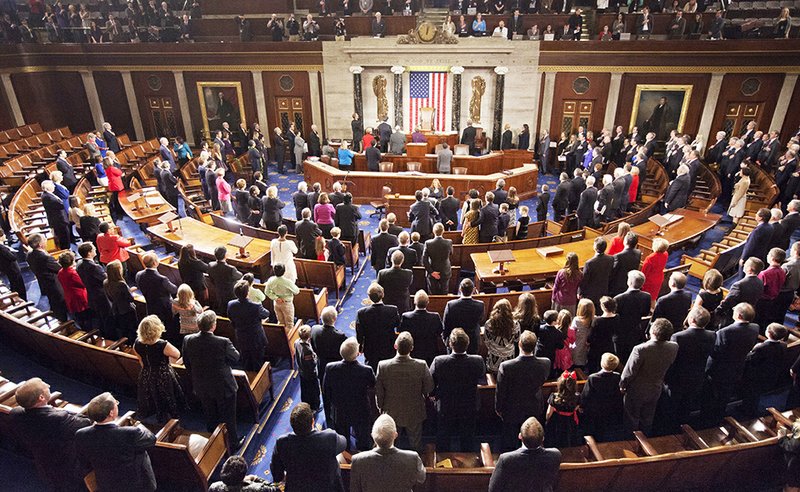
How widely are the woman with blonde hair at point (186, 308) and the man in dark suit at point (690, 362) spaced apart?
4.85m

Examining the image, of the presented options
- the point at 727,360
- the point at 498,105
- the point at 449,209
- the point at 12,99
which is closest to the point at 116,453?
the point at 727,360

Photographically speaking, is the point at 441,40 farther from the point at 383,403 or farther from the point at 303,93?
the point at 383,403

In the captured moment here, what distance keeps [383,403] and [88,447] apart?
215 cm

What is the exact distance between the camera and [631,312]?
5.27 m

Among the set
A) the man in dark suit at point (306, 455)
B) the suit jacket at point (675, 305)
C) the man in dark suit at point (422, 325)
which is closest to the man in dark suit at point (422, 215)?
the man in dark suit at point (422, 325)

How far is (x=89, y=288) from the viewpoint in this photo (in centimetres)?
626

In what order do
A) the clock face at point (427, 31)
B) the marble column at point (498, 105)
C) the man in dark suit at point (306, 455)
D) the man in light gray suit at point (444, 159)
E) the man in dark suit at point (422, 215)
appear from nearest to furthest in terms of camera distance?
the man in dark suit at point (306, 455) → the man in dark suit at point (422, 215) → the man in light gray suit at point (444, 159) → the clock face at point (427, 31) → the marble column at point (498, 105)

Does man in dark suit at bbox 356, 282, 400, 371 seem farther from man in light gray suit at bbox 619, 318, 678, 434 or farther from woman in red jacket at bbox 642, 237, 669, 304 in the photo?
woman in red jacket at bbox 642, 237, 669, 304

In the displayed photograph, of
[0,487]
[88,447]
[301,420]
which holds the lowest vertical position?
[0,487]

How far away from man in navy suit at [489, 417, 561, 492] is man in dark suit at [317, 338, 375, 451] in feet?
4.56

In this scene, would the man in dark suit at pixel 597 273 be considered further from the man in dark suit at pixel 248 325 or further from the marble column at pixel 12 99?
the marble column at pixel 12 99

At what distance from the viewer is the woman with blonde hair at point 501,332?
186 inches

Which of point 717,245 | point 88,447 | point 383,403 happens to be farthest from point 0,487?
point 717,245

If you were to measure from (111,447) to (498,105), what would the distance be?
15.1 metres
